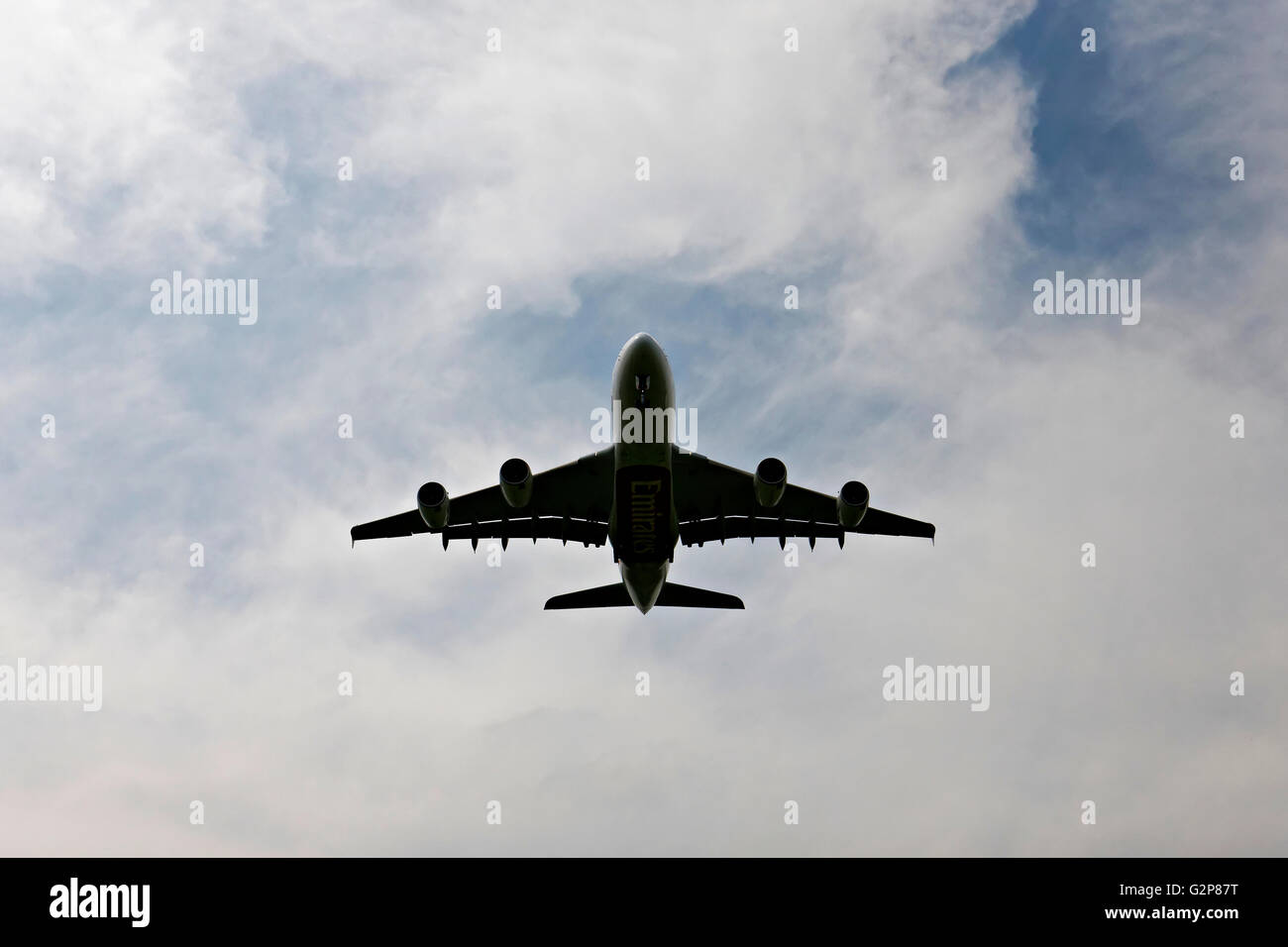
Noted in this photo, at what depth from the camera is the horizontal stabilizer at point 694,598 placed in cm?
3472

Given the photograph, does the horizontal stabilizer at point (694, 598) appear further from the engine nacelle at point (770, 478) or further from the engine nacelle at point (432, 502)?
the engine nacelle at point (432, 502)

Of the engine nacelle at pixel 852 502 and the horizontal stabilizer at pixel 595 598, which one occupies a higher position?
the engine nacelle at pixel 852 502

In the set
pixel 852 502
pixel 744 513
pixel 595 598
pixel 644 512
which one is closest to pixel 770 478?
pixel 852 502

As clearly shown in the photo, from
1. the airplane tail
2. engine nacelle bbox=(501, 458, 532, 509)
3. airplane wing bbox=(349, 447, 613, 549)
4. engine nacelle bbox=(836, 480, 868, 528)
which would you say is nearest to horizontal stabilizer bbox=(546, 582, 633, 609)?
the airplane tail

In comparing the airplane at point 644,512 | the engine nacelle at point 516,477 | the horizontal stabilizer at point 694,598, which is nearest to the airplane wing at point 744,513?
the airplane at point 644,512

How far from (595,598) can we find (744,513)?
20.1 ft

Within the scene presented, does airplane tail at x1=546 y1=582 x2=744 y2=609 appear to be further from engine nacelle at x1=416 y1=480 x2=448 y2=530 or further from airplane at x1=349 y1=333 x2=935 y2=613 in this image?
engine nacelle at x1=416 y1=480 x2=448 y2=530

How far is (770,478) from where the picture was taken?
29234mm

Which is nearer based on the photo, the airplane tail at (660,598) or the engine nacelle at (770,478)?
the engine nacelle at (770,478)
